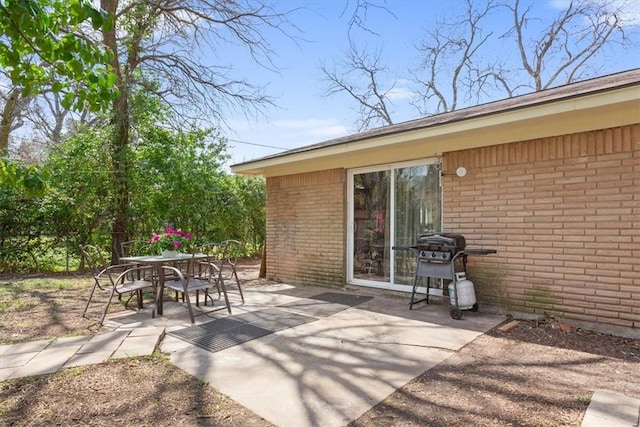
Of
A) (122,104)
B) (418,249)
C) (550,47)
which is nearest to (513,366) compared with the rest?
(418,249)

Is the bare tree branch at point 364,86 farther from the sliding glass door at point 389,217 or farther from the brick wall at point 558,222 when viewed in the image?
the brick wall at point 558,222

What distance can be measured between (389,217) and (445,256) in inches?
62.9

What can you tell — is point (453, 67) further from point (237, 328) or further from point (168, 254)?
point (237, 328)

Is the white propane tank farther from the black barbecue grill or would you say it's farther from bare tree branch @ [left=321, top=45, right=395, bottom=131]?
bare tree branch @ [left=321, top=45, right=395, bottom=131]

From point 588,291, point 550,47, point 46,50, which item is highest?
point 550,47

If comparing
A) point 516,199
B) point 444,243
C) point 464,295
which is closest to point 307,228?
point 444,243

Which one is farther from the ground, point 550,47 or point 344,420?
point 550,47

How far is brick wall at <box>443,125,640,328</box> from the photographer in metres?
4.00

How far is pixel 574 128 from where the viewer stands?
426 cm

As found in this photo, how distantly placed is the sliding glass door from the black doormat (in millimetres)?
2016

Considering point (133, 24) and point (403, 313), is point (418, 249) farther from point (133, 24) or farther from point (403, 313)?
point (133, 24)

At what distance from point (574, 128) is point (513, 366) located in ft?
9.29

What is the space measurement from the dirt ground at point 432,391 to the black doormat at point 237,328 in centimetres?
51

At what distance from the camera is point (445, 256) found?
185 inches
